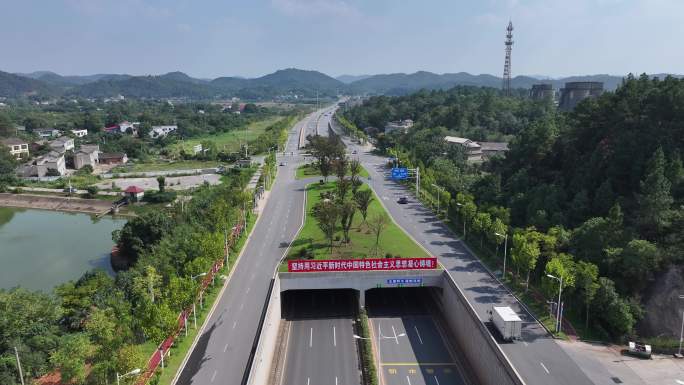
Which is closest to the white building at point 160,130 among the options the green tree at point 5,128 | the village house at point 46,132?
the village house at point 46,132

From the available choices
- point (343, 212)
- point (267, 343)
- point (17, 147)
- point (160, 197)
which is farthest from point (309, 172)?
point (17, 147)

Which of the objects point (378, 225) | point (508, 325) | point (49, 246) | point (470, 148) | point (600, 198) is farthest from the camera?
point (470, 148)

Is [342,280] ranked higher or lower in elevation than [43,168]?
lower

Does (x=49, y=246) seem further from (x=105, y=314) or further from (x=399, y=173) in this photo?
(x=399, y=173)

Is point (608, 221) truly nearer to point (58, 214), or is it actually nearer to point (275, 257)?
point (275, 257)

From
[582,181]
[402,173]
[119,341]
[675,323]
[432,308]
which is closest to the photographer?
[119,341]

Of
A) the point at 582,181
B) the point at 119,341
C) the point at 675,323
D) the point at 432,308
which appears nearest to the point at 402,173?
the point at 582,181

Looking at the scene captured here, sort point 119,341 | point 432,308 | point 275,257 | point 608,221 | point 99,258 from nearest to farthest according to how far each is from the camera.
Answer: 1. point 119,341
2. point 608,221
3. point 432,308
4. point 275,257
5. point 99,258
